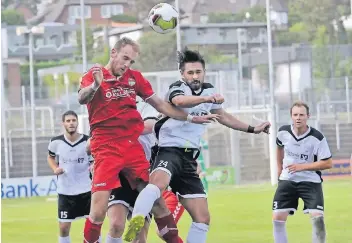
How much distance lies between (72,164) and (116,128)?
4329 mm

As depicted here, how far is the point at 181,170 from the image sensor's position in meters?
10.6

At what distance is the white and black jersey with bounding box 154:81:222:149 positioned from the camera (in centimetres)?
1074

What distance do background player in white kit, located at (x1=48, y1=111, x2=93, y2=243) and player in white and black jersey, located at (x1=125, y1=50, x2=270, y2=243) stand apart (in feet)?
11.6

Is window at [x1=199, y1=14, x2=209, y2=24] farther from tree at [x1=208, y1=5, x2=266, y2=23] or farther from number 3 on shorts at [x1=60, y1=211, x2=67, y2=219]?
number 3 on shorts at [x1=60, y1=211, x2=67, y2=219]

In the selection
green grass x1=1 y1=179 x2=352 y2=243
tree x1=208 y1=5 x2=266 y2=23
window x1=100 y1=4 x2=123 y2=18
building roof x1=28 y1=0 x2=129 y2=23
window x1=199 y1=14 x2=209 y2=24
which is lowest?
green grass x1=1 y1=179 x2=352 y2=243

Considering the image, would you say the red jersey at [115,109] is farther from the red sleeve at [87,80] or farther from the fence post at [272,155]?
the fence post at [272,155]

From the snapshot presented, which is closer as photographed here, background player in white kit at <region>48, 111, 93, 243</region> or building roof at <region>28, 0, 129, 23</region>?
A: background player in white kit at <region>48, 111, 93, 243</region>

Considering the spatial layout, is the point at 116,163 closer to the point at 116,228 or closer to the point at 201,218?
the point at 116,228

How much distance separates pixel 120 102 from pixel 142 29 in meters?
40.9

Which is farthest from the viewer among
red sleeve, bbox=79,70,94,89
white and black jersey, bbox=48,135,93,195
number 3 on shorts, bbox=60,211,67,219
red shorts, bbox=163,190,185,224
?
white and black jersey, bbox=48,135,93,195

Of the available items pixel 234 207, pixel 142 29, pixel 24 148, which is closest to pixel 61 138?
pixel 234 207

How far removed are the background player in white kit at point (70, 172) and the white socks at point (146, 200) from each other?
3931mm

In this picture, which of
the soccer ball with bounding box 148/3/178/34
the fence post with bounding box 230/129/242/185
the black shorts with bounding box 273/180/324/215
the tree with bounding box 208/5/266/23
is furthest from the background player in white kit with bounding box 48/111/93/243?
the tree with bounding box 208/5/266/23

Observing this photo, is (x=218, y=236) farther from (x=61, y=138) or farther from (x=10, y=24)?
(x=10, y=24)
